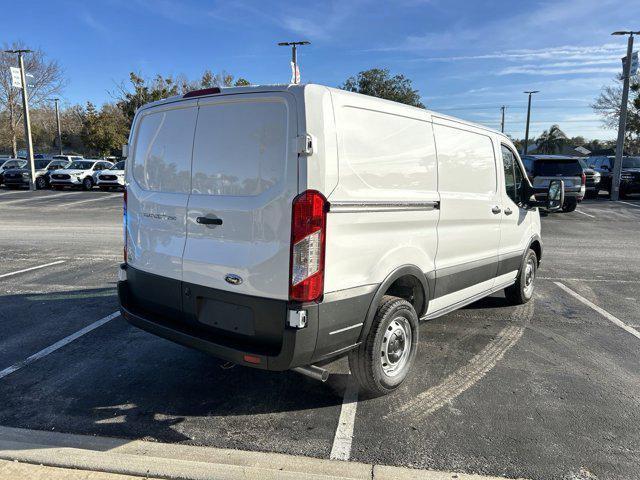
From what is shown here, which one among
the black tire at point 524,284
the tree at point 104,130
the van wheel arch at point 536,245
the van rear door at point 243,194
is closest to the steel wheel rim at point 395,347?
the van rear door at point 243,194

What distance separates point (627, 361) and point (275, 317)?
3.48 metres

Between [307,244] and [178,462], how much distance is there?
149cm

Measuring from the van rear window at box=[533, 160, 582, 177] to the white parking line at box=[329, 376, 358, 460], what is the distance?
545 inches

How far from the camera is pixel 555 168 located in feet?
51.8

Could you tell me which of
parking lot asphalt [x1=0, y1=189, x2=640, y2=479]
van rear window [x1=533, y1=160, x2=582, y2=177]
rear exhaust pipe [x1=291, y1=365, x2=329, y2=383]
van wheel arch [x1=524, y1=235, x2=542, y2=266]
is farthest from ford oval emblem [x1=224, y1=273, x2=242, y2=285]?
van rear window [x1=533, y1=160, x2=582, y2=177]

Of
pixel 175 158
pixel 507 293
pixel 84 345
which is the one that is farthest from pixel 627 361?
pixel 84 345

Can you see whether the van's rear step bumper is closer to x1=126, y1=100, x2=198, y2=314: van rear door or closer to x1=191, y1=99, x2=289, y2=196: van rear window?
x1=126, y1=100, x2=198, y2=314: van rear door

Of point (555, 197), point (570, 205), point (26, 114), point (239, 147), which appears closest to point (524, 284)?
point (555, 197)

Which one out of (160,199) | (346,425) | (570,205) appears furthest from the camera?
(570,205)

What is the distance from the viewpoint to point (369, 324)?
11.1ft

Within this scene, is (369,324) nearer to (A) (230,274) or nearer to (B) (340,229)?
(B) (340,229)

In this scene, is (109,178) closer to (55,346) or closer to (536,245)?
(55,346)

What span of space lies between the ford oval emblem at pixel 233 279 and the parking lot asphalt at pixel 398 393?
1008 millimetres

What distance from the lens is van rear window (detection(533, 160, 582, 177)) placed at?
617 inches
